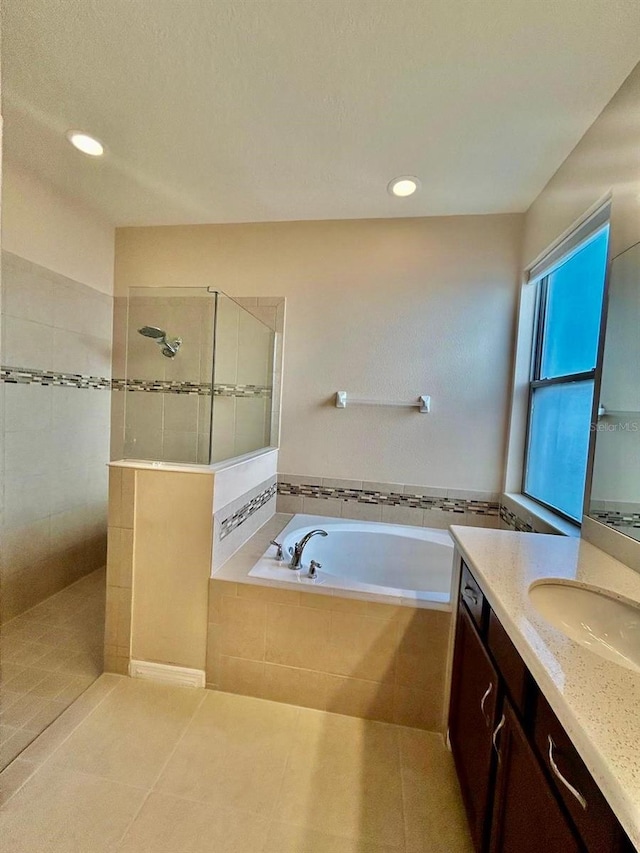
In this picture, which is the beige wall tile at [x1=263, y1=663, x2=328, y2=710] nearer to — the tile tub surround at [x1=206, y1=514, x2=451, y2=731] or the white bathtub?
the tile tub surround at [x1=206, y1=514, x2=451, y2=731]

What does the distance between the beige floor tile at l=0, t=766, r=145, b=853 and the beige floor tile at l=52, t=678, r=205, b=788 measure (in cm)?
4

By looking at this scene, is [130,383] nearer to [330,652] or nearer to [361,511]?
[361,511]

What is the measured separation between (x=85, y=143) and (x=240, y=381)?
1.40 meters

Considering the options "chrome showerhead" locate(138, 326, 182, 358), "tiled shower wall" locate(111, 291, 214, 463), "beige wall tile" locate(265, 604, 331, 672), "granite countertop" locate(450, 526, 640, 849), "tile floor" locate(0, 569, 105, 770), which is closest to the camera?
"granite countertop" locate(450, 526, 640, 849)

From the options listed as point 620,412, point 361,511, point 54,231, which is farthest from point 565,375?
point 54,231

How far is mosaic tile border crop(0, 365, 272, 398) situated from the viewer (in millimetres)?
2035

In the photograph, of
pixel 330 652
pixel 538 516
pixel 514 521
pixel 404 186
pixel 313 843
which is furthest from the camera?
pixel 514 521

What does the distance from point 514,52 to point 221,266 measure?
1.94 metres

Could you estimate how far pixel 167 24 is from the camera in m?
1.23

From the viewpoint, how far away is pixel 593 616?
1.02 meters

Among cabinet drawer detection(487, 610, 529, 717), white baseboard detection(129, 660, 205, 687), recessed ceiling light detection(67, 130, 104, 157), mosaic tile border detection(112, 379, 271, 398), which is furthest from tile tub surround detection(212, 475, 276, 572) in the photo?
recessed ceiling light detection(67, 130, 104, 157)

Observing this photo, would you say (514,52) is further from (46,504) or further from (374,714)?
(46,504)

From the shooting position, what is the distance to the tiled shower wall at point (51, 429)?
2.02 metres

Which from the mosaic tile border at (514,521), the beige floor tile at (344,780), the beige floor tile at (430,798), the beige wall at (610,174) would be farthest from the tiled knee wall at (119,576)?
the beige wall at (610,174)
